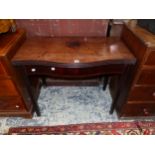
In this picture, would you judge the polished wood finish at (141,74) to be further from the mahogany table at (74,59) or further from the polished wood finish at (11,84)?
the polished wood finish at (11,84)

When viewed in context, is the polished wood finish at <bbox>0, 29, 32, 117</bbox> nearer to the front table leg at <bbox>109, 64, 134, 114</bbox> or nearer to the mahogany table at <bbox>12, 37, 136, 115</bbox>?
the mahogany table at <bbox>12, 37, 136, 115</bbox>

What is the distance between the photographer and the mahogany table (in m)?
1.04

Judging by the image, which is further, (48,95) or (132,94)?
(48,95)

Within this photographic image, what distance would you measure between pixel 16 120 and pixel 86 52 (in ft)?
3.22

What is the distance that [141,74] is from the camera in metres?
1.09

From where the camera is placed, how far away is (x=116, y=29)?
145cm

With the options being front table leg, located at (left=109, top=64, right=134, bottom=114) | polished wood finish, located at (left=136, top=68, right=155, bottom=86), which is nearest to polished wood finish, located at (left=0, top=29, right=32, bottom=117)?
front table leg, located at (left=109, top=64, right=134, bottom=114)

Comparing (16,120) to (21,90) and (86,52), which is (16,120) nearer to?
(21,90)

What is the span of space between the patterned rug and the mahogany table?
45 centimetres

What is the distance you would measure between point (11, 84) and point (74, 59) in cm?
54

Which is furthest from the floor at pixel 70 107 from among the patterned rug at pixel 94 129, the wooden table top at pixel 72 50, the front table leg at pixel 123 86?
the wooden table top at pixel 72 50

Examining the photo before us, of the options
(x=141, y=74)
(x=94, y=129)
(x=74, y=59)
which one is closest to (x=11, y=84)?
(x=74, y=59)
